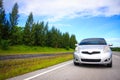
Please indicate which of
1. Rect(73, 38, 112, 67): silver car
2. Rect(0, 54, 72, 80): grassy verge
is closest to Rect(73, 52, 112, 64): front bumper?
Rect(73, 38, 112, 67): silver car

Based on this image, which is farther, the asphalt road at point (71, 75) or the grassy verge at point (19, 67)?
the grassy verge at point (19, 67)

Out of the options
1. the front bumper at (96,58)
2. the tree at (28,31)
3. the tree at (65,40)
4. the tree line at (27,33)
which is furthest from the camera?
the tree at (65,40)

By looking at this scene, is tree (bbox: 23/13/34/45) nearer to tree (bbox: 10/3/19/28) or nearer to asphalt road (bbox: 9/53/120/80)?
tree (bbox: 10/3/19/28)

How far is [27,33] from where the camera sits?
80250mm

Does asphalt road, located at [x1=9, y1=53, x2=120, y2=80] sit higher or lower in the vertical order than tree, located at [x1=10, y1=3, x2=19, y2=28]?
lower

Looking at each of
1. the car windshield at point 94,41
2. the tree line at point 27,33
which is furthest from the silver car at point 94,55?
the tree line at point 27,33

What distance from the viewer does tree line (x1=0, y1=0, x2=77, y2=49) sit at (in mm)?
68438

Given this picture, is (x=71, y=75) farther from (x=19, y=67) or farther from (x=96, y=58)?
(x=19, y=67)

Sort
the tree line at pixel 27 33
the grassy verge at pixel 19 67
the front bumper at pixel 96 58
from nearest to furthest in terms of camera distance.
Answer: the grassy verge at pixel 19 67 < the front bumper at pixel 96 58 < the tree line at pixel 27 33

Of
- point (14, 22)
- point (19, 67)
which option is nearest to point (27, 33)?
point (14, 22)

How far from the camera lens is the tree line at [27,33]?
68438 millimetres

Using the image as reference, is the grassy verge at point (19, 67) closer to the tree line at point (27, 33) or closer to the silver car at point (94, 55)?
the silver car at point (94, 55)

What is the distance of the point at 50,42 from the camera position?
98.2 meters

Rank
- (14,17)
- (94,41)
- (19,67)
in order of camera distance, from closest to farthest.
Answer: (19,67) < (94,41) < (14,17)
